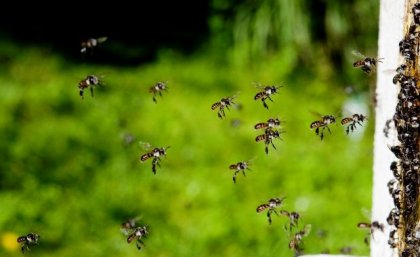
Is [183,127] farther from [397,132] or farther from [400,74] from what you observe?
[400,74]

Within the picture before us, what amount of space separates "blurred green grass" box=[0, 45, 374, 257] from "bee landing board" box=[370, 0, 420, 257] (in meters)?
1.49

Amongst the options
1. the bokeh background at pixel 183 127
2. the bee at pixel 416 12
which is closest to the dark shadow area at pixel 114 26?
the bokeh background at pixel 183 127

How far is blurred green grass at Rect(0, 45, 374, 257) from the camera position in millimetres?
5699

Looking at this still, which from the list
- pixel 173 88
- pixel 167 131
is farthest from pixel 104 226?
pixel 173 88

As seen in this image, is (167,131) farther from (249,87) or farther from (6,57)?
(6,57)

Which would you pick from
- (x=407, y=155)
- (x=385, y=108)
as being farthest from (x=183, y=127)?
(x=407, y=155)

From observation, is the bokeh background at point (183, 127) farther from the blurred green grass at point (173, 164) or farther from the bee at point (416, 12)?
the bee at point (416, 12)

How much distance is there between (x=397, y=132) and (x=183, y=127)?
4175mm

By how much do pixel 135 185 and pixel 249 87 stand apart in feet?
8.16

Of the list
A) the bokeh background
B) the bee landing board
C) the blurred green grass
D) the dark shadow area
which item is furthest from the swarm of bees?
the dark shadow area

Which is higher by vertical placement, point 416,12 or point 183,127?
point 183,127

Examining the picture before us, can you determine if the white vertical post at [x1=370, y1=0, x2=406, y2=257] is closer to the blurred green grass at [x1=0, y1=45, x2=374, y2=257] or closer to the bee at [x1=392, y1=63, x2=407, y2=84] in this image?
the bee at [x1=392, y1=63, x2=407, y2=84]

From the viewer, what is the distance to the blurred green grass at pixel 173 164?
18.7ft

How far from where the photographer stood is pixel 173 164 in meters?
6.84
